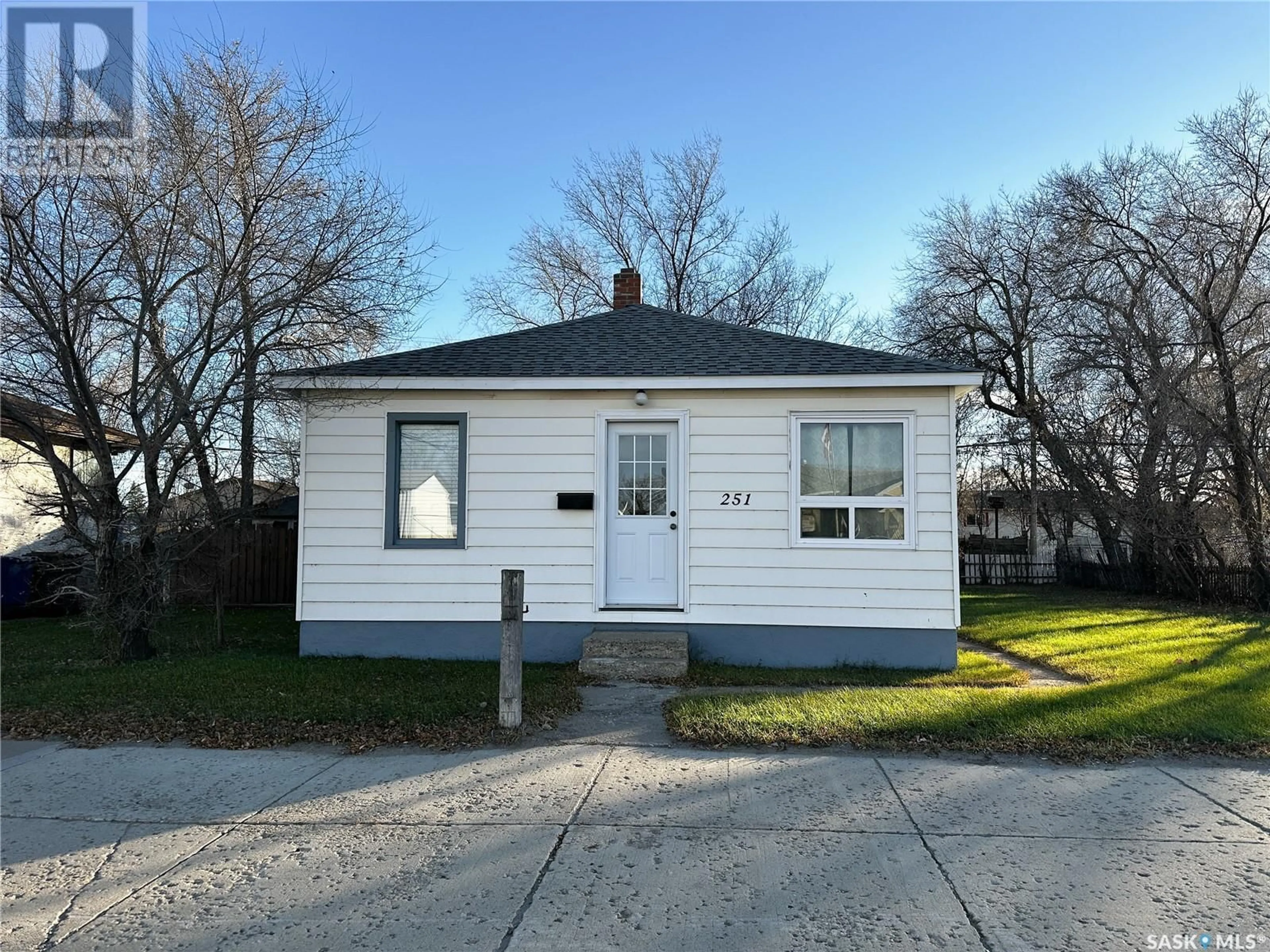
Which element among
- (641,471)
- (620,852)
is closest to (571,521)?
(641,471)

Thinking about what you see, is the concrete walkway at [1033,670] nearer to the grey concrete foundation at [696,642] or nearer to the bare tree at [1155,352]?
the grey concrete foundation at [696,642]

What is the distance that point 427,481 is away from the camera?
905 centimetres

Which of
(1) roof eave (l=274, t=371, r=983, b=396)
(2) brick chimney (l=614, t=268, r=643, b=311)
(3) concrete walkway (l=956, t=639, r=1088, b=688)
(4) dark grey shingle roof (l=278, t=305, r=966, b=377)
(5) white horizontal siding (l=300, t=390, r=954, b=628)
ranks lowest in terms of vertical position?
(3) concrete walkway (l=956, t=639, r=1088, b=688)

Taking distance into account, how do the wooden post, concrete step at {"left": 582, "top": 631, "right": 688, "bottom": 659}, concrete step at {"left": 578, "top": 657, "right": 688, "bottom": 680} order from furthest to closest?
concrete step at {"left": 582, "top": 631, "right": 688, "bottom": 659} → concrete step at {"left": 578, "top": 657, "right": 688, "bottom": 680} → the wooden post

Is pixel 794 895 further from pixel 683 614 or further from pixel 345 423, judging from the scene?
pixel 345 423

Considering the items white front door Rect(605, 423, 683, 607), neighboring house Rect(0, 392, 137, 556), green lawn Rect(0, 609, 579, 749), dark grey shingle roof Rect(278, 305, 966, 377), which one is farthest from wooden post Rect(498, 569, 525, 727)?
neighboring house Rect(0, 392, 137, 556)

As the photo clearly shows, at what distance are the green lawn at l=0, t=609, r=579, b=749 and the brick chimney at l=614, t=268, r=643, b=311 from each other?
637 centimetres

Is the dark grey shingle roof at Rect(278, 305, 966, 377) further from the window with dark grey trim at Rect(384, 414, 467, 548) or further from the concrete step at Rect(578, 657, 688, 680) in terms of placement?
the concrete step at Rect(578, 657, 688, 680)

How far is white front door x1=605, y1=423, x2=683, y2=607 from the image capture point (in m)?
8.88

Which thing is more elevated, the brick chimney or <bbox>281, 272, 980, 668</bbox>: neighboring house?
the brick chimney

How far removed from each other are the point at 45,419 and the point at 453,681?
551cm

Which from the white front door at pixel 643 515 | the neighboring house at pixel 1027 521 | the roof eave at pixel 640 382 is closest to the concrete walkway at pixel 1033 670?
the roof eave at pixel 640 382

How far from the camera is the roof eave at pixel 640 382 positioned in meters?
8.41

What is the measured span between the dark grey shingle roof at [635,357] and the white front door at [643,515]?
73 cm
